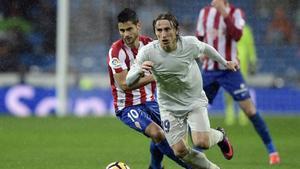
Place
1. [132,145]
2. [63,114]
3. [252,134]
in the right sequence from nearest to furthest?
[132,145]
[252,134]
[63,114]

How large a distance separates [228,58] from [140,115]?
10.9ft

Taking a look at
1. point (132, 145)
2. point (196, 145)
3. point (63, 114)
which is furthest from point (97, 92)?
point (196, 145)

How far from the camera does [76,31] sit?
861 inches

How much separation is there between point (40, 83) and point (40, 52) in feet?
3.56

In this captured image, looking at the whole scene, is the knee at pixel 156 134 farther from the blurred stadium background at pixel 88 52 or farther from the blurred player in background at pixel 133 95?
the blurred stadium background at pixel 88 52

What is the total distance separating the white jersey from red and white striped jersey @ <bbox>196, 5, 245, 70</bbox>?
320 centimetres

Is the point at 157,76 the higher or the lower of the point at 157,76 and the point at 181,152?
the higher

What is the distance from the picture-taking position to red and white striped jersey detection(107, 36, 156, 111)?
370 inches

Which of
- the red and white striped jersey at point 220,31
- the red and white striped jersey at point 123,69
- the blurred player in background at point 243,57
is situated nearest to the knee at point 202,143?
the red and white striped jersey at point 123,69

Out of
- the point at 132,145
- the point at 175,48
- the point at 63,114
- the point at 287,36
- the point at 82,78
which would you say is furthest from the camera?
the point at 287,36

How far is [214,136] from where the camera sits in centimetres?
920

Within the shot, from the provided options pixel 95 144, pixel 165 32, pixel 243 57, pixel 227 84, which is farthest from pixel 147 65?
pixel 243 57

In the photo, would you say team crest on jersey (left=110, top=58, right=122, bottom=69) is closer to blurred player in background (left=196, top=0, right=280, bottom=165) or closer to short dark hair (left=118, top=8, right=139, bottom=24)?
short dark hair (left=118, top=8, right=139, bottom=24)

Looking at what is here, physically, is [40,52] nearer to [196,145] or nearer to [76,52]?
[76,52]
